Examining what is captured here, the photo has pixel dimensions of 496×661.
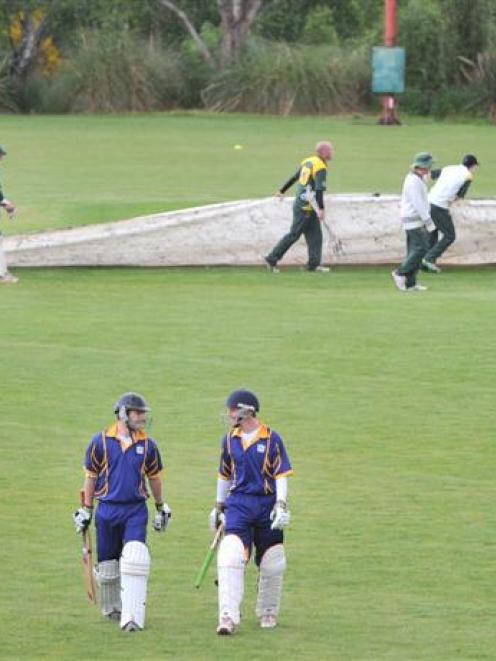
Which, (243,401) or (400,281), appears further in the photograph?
(400,281)

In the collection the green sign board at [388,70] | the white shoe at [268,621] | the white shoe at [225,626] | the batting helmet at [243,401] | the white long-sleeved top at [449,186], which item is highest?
the batting helmet at [243,401]

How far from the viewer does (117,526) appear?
40.2 ft

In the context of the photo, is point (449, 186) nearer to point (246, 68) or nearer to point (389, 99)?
point (389, 99)

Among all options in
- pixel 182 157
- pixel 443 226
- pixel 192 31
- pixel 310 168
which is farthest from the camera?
pixel 192 31

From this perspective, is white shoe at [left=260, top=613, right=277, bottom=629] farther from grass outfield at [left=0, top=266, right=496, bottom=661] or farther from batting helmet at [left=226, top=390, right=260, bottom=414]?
batting helmet at [left=226, top=390, right=260, bottom=414]

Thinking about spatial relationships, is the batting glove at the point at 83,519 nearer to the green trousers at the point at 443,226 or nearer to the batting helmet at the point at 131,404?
the batting helmet at the point at 131,404

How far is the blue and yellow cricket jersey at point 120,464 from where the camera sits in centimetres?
1222

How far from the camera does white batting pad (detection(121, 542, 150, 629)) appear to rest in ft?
38.9

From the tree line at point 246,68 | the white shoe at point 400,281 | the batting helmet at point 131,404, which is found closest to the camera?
the batting helmet at point 131,404

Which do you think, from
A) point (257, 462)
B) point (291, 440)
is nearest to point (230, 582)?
point (257, 462)

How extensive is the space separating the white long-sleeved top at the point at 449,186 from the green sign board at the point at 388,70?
22901 millimetres

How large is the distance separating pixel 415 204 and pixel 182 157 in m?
17.3

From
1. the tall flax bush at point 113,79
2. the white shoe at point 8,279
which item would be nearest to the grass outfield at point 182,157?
the tall flax bush at point 113,79

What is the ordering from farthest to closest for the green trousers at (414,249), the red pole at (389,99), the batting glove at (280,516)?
1. the red pole at (389,99)
2. the green trousers at (414,249)
3. the batting glove at (280,516)
